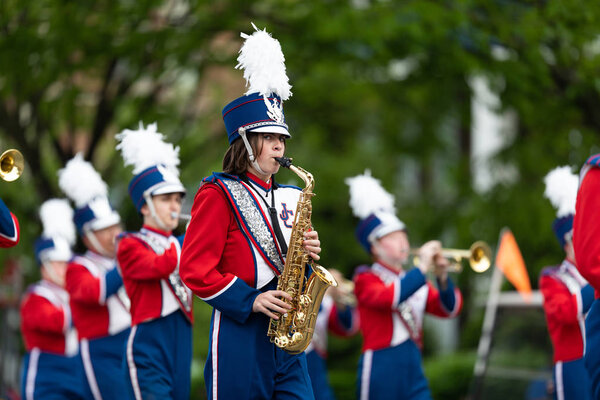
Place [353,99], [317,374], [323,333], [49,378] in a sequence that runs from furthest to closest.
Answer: [353,99] < [323,333] < [317,374] < [49,378]

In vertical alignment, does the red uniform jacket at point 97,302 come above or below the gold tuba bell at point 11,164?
above

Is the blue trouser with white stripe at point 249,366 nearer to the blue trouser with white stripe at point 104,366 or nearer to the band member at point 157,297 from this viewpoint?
the band member at point 157,297

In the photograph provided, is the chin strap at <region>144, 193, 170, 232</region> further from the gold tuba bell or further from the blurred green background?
the blurred green background

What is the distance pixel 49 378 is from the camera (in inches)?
320

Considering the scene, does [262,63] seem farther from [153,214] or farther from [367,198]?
[367,198]

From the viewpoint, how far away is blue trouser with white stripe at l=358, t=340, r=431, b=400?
23.2 ft

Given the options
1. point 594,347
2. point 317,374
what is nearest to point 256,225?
point 594,347

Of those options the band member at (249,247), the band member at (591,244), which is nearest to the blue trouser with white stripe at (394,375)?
the band member at (249,247)

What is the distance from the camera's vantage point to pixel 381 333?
725 centimetres

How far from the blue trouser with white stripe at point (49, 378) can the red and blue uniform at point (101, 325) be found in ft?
3.44

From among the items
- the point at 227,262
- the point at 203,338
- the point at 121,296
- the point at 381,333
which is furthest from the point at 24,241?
the point at 227,262

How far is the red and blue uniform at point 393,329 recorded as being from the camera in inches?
278

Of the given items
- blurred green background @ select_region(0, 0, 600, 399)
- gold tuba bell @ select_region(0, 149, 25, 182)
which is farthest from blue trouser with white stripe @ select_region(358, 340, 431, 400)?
gold tuba bell @ select_region(0, 149, 25, 182)

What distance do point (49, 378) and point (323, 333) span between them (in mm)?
3005
